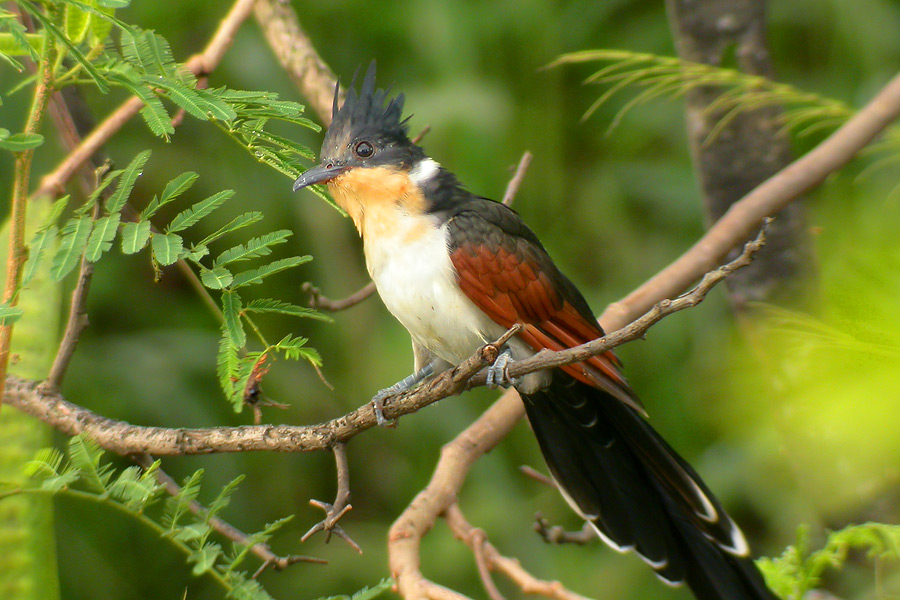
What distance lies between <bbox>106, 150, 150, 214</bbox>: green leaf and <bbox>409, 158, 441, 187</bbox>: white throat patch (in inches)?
38.7

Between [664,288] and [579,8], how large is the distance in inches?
79.8

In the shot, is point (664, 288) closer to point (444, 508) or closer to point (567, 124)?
point (444, 508)

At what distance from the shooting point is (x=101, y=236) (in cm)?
124

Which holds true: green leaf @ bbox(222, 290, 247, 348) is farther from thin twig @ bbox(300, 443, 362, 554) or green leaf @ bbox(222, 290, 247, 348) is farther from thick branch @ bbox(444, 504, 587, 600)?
thick branch @ bbox(444, 504, 587, 600)

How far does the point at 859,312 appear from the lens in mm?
565

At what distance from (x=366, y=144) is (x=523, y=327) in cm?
67

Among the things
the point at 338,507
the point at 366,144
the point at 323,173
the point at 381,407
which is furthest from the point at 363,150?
the point at 338,507

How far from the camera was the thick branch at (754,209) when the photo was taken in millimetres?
2436

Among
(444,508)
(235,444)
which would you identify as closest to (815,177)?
(444,508)

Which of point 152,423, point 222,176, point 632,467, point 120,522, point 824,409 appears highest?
point 824,409

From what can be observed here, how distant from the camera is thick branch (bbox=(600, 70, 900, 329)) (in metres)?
2.44

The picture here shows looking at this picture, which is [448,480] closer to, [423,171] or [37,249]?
[423,171]

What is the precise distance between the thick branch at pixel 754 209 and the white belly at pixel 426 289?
1.70 ft

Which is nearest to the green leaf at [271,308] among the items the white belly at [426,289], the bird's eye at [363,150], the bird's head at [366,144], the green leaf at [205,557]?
the green leaf at [205,557]
